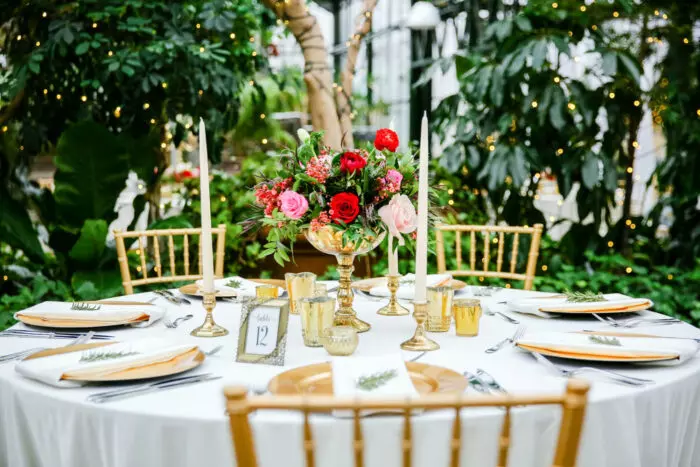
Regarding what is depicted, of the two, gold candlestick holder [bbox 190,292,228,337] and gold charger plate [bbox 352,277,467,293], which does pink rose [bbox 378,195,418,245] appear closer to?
Answer: gold candlestick holder [bbox 190,292,228,337]

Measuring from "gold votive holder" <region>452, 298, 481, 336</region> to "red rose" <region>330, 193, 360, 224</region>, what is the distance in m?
0.33

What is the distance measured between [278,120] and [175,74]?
5934mm

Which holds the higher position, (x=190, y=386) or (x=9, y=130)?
(x=9, y=130)

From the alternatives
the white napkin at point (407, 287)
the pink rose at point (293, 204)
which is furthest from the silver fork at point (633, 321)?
the pink rose at point (293, 204)

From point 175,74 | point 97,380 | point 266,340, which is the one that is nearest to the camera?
point 97,380

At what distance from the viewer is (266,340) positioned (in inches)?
56.1

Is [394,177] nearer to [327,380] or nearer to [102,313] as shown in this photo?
[327,380]

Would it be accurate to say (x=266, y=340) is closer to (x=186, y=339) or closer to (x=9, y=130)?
(x=186, y=339)

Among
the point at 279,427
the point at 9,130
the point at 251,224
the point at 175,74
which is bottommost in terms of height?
the point at 279,427

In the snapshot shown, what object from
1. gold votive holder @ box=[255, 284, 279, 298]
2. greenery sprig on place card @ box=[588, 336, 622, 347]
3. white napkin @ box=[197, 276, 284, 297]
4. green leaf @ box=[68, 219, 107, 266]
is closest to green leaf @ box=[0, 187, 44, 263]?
green leaf @ box=[68, 219, 107, 266]

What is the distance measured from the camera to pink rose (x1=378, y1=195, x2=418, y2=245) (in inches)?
61.3

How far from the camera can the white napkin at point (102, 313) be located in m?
1.73

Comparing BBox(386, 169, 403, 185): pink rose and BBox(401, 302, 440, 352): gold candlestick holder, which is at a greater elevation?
BBox(386, 169, 403, 185): pink rose

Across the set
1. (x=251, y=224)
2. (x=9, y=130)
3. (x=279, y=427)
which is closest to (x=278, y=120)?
(x=9, y=130)
